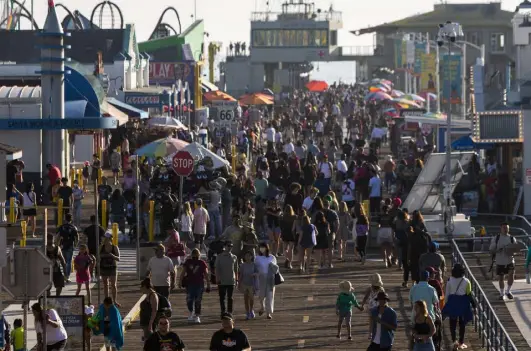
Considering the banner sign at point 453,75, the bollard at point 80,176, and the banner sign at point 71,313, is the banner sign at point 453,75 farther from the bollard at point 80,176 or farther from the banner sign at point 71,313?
the banner sign at point 71,313

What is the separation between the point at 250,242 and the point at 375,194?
11.9 meters

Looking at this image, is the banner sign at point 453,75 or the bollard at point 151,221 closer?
the bollard at point 151,221

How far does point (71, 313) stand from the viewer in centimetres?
2158

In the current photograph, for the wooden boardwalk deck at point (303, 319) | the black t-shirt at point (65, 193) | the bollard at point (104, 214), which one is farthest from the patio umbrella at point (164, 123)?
the wooden boardwalk deck at point (303, 319)

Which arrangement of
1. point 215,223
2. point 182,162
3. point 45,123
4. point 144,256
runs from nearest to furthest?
1. point 144,256
2. point 182,162
3. point 215,223
4. point 45,123

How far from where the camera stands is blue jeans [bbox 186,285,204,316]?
1005 inches

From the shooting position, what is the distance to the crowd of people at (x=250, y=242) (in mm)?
21781

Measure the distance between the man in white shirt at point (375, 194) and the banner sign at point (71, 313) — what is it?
18973mm

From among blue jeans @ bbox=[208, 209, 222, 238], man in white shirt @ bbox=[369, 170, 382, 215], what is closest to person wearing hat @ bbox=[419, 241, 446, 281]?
blue jeans @ bbox=[208, 209, 222, 238]

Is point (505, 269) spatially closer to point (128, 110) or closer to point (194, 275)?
point (194, 275)

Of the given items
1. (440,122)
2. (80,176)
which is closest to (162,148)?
(80,176)

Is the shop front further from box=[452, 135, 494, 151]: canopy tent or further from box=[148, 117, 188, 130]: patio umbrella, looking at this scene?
box=[148, 117, 188, 130]: patio umbrella

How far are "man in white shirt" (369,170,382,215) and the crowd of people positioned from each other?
34 mm

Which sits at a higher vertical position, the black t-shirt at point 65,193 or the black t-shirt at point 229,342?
the black t-shirt at point 65,193
